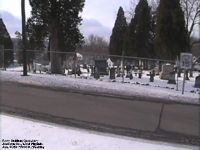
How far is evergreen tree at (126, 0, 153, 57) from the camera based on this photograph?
176ft

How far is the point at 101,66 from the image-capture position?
29984 millimetres

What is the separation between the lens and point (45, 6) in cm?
3014

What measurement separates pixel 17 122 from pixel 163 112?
5168 millimetres


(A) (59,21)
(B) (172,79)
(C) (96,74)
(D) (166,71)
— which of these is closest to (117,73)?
(C) (96,74)

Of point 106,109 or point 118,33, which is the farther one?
point 118,33

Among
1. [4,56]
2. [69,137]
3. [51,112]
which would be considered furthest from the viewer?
[4,56]

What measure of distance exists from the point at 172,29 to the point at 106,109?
23.3 meters

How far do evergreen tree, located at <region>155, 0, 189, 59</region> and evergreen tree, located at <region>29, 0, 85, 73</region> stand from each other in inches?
316

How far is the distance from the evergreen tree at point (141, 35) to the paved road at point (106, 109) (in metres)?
37.0

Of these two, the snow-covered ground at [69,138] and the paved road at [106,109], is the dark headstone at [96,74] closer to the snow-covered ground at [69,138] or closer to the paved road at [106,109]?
the paved road at [106,109]

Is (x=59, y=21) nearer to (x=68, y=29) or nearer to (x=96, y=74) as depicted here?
(x=68, y=29)

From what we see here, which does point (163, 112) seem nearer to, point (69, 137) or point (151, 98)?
point (151, 98)

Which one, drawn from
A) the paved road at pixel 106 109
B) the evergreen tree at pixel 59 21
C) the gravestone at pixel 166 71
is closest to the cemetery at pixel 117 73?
the gravestone at pixel 166 71

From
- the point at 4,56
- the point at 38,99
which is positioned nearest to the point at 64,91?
the point at 38,99
